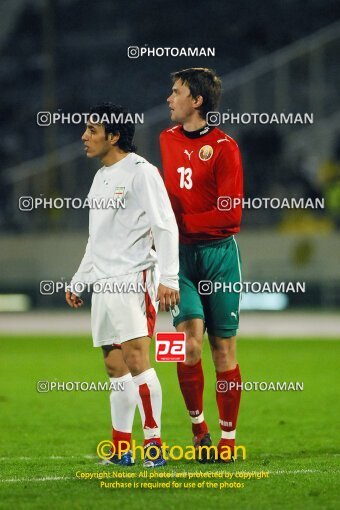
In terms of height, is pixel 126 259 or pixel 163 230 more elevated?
pixel 163 230

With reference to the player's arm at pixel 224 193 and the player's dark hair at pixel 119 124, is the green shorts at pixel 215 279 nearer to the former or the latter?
the player's arm at pixel 224 193

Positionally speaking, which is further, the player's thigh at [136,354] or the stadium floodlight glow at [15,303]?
the stadium floodlight glow at [15,303]

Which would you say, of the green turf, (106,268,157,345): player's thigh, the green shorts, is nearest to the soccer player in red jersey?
the green shorts

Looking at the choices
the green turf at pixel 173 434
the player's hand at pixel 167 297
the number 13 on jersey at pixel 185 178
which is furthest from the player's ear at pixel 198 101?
the green turf at pixel 173 434

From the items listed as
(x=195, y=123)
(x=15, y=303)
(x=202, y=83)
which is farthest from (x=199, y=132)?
(x=15, y=303)

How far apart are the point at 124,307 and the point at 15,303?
889 inches

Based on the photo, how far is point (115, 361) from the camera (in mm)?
7539

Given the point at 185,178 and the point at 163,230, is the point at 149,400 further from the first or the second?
the point at 185,178

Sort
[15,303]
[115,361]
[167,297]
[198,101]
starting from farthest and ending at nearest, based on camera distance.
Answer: [15,303] → [198,101] → [115,361] → [167,297]

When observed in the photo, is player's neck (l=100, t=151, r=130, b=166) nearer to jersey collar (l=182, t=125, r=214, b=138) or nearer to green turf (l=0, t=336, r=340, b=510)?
jersey collar (l=182, t=125, r=214, b=138)

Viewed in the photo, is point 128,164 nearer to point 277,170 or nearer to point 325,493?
point 325,493

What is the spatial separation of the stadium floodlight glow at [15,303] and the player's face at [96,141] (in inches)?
876

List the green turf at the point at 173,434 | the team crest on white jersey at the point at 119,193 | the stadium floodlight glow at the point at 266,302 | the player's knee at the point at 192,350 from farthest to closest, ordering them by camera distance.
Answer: the stadium floodlight glow at the point at 266,302 → the player's knee at the point at 192,350 → the team crest on white jersey at the point at 119,193 → the green turf at the point at 173,434

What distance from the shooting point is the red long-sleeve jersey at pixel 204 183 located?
759 cm
